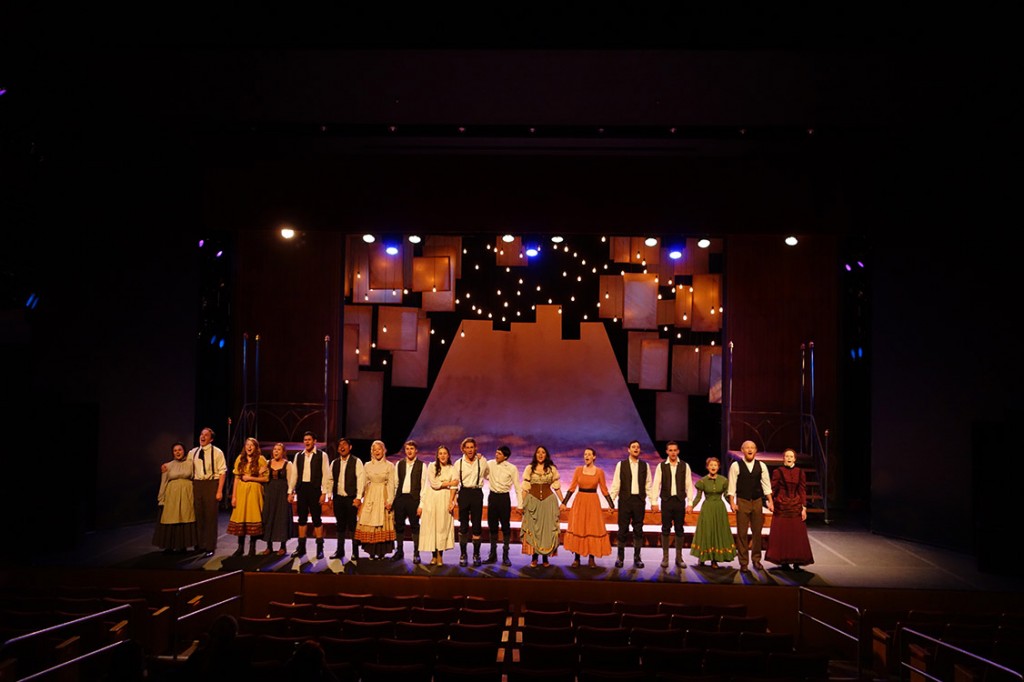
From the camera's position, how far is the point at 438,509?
26.2ft

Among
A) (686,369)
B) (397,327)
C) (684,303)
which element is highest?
(684,303)

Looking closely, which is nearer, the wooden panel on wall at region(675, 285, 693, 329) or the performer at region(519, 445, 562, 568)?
the performer at region(519, 445, 562, 568)

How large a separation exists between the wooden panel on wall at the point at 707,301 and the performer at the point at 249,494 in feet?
22.3

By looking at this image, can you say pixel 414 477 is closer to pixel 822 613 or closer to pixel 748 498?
pixel 748 498

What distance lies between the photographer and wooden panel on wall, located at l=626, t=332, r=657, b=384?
41.8 ft

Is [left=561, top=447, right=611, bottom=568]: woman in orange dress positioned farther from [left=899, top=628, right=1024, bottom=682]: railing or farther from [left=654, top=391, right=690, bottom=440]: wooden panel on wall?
[left=654, top=391, right=690, bottom=440]: wooden panel on wall

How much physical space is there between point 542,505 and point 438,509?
1014 millimetres

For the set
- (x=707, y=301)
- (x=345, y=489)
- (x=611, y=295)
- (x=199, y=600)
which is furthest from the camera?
(x=611, y=295)

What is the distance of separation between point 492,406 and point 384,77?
618cm

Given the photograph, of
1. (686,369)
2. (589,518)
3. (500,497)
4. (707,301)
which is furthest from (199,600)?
(707,301)

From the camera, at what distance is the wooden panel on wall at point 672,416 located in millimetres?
12609

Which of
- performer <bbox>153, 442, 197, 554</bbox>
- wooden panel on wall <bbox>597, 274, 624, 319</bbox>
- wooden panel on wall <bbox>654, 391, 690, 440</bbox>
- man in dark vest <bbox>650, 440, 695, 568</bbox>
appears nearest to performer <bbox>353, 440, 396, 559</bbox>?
performer <bbox>153, 442, 197, 554</bbox>

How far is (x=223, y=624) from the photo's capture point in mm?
3541

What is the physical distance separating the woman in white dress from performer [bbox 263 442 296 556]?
1355 millimetres
